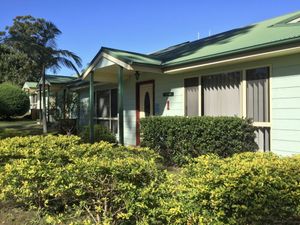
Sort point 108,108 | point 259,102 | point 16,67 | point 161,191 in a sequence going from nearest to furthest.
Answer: point 161,191 → point 259,102 → point 108,108 → point 16,67

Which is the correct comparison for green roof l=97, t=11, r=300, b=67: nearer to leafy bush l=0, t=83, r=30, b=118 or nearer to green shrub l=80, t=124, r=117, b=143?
green shrub l=80, t=124, r=117, b=143

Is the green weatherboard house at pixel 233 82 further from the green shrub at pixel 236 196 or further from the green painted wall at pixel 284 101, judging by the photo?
the green shrub at pixel 236 196

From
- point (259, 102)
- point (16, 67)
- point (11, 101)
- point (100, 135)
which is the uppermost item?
point (16, 67)

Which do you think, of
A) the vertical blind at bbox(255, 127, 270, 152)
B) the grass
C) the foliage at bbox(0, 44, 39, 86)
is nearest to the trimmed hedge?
the vertical blind at bbox(255, 127, 270, 152)

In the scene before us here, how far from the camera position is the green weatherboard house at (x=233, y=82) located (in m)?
7.41

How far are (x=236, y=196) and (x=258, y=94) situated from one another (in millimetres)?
5300

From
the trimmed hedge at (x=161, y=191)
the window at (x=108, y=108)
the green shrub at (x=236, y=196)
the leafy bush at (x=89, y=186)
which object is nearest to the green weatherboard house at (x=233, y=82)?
the window at (x=108, y=108)

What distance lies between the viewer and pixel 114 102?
14.6 meters

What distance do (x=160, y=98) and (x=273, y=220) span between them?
8131 mm

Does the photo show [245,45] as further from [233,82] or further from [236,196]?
[236,196]

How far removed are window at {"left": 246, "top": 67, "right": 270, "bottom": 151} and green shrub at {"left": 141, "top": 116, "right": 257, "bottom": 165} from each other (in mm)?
214

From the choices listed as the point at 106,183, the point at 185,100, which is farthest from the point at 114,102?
the point at 106,183

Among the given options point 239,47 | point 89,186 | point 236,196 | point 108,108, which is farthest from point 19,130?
point 236,196

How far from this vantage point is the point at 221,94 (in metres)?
9.11
